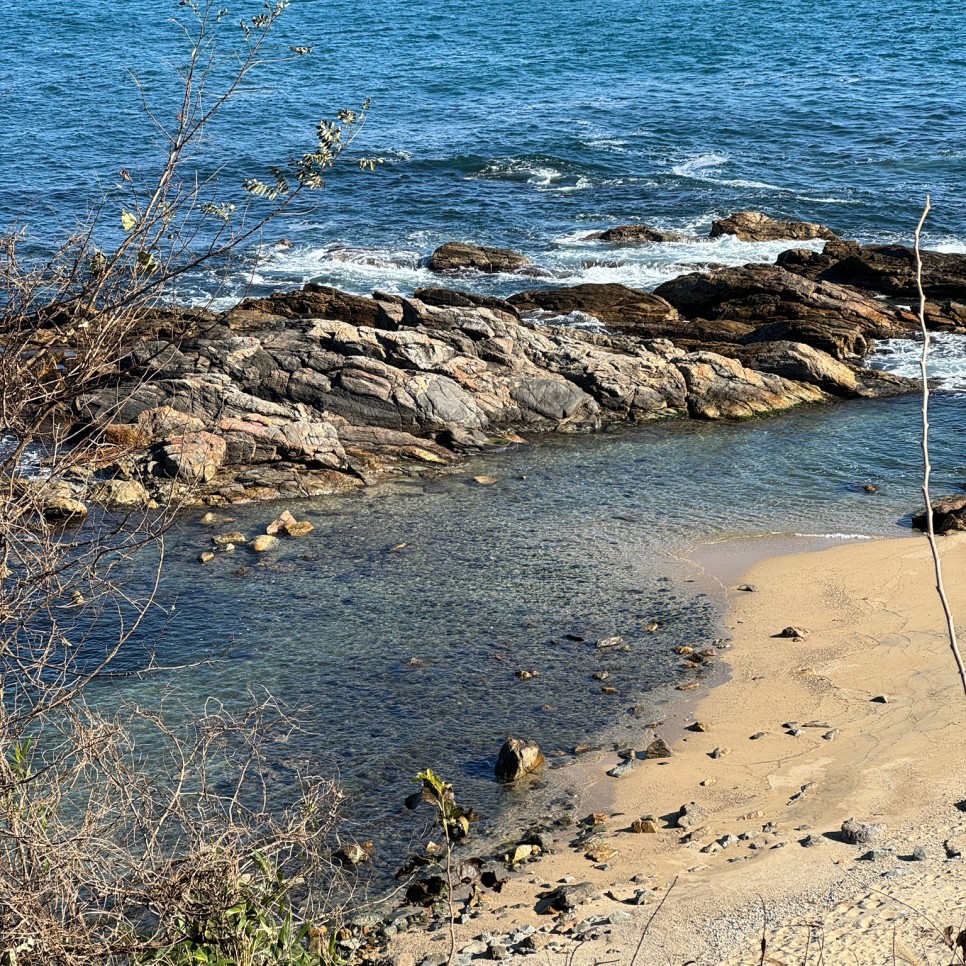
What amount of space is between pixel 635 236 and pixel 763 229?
360 centimetres

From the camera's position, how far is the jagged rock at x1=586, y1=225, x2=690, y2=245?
33781mm

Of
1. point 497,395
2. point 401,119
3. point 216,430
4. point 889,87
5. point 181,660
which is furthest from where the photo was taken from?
point 889,87

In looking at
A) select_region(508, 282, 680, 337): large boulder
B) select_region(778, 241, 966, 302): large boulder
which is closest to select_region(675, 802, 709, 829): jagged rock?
select_region(508, 282, 680, 337): large boulder

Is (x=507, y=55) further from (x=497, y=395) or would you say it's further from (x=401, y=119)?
(x=497, y=395)

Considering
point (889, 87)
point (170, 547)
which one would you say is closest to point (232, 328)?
point (170, 547)

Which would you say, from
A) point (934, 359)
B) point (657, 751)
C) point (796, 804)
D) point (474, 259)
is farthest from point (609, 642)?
point (474, 259)

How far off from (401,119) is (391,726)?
37.9m

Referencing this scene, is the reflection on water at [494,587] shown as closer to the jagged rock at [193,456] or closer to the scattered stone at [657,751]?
the scattered stone at [657,751]

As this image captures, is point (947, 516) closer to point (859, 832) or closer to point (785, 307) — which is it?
point (859, 832)

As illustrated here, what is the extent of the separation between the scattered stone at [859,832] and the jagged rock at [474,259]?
22865mm

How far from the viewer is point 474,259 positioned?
104ft

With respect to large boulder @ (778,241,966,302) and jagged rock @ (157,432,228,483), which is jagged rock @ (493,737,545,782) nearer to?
jagged rock @ (157,432,228,483)

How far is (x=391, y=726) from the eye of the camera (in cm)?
1309

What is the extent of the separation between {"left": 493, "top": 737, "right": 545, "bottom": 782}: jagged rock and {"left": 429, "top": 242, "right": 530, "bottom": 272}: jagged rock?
68.5 feet
